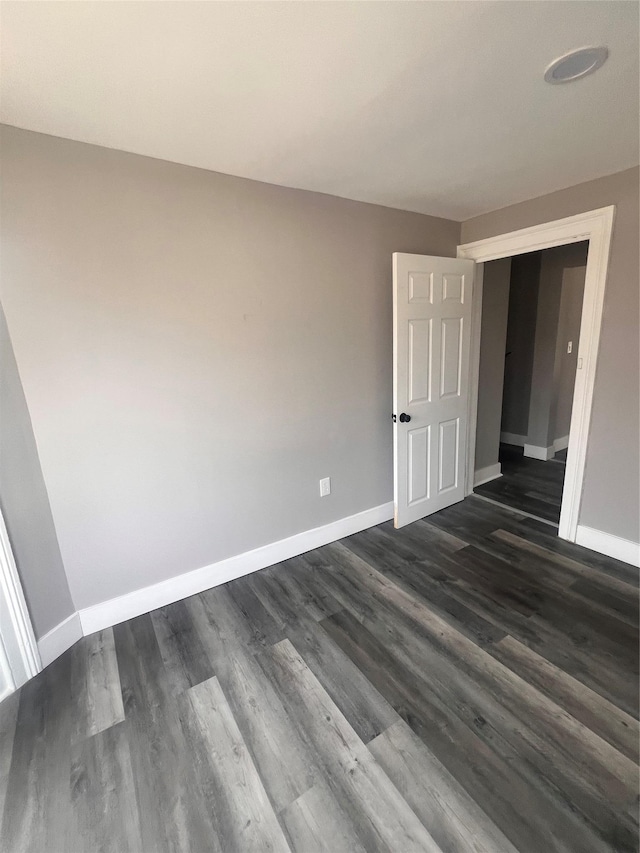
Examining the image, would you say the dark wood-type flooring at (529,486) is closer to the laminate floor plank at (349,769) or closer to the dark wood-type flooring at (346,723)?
the dark wood-type flooring at (346,723)

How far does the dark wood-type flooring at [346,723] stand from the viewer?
3.93ft

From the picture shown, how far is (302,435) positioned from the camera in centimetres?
258

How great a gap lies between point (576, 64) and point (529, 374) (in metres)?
3.75

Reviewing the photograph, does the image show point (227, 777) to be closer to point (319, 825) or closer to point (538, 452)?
point (319, 825)

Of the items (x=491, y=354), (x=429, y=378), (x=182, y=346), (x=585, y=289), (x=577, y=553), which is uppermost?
(x=585, y=289)

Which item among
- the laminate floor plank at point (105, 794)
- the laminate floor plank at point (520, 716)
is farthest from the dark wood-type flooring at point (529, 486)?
the laminate floor plank at point (105, 794)

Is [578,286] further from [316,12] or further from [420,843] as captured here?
[420,843]

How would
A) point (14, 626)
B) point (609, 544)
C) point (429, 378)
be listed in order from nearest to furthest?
point (14, 626) < point (609, 544) < point (429, 378)

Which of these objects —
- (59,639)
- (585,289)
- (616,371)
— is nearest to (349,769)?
(59,639)

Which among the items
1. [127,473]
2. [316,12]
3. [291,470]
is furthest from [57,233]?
[291,470]

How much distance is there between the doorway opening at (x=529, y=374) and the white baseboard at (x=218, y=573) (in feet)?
4.66

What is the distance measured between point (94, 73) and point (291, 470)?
2052 mm

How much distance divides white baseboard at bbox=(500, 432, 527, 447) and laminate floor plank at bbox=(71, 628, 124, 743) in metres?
4.68

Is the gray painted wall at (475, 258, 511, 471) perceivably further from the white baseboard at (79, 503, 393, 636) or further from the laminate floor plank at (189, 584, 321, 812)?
the laminate floor plank at (189, 584, 321, 812)
